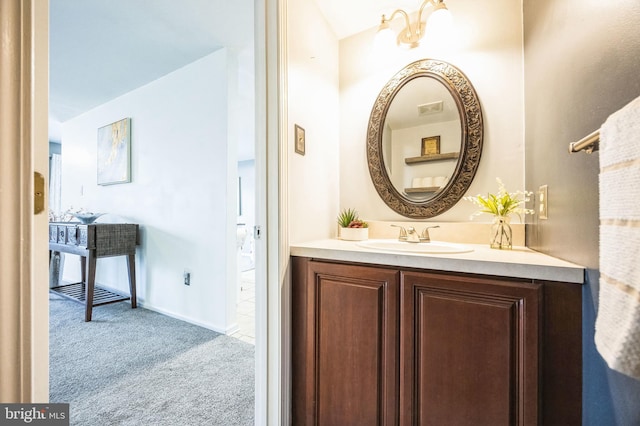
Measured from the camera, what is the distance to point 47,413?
0.52m

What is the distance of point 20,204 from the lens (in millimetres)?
456

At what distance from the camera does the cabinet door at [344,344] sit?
965 millimetres

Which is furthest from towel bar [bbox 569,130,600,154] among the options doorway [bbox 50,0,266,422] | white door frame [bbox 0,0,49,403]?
doorway [bbox 50,0,266,422]

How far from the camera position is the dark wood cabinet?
0.75 meters

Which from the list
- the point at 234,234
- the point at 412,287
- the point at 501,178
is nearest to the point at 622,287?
the point at 412,287

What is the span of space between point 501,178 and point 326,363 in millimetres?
1234

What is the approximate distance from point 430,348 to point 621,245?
2.13 ft

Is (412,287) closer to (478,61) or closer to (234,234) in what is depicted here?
(478,61)

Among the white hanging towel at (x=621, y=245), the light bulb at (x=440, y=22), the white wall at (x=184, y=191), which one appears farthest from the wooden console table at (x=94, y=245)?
the white hanging towel at (x=621, y=245)

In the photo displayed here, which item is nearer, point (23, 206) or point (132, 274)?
point (23, 206)

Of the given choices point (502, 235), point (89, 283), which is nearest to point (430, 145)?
point (502, 235)

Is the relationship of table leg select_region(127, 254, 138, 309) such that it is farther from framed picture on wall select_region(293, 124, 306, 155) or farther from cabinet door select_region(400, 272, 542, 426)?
cabinet door select_region(400, 272, 542, 426)

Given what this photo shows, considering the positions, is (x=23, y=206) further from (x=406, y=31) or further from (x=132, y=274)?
(x=132, y=274)

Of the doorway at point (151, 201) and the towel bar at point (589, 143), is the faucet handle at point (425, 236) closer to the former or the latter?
the towel bar at point (589, 143)
